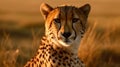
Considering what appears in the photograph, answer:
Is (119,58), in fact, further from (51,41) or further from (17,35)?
(51,41)

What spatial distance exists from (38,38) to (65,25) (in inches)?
213

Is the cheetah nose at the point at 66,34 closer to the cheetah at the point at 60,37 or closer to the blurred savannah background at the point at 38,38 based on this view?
the cheetah at the point at 60,37

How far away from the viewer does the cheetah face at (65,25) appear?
15.2 feet

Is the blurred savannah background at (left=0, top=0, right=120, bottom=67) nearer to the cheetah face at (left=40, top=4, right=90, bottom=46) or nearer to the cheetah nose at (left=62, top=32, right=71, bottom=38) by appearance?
the cheetah face at (left=40, top=4, right=90, bottom=46)

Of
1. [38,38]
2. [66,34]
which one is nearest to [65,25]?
[66,34]

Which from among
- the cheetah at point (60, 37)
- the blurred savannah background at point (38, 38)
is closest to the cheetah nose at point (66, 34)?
the cheetah at point (60, 37)

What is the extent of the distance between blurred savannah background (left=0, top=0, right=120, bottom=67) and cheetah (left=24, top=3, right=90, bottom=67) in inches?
25.3

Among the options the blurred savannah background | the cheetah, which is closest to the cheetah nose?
the cheetah

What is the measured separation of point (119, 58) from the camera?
9.16 m

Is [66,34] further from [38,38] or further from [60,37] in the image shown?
[38,38]

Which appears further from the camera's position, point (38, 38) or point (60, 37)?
point (38, 38)

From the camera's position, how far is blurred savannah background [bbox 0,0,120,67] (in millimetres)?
6539

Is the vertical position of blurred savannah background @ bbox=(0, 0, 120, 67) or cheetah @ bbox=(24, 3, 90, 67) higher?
cheetah @ bbox=(24, 3, 90, 67)

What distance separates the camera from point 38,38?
10078 mm
